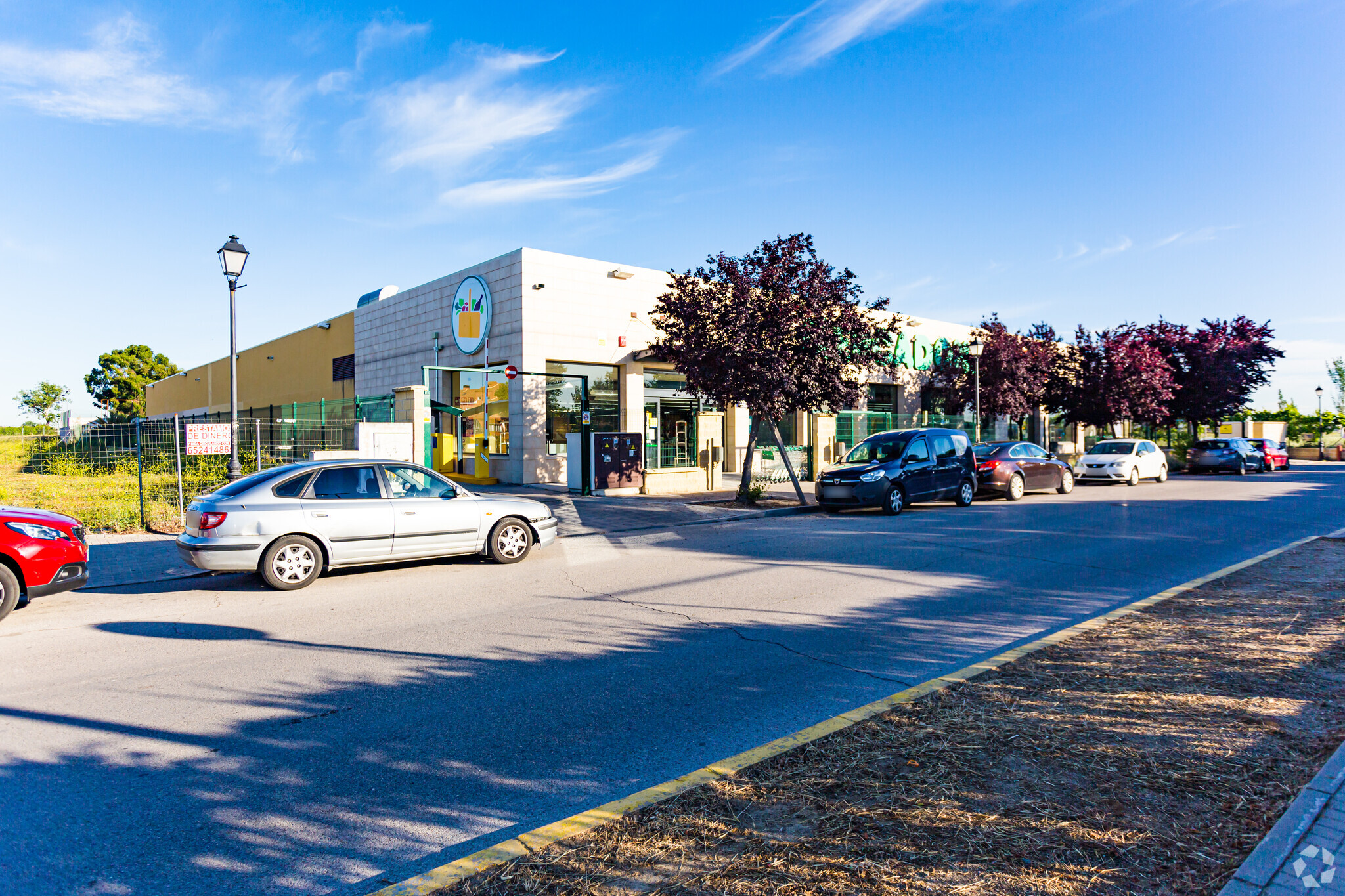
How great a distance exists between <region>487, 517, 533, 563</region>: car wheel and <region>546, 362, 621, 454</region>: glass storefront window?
458 inches

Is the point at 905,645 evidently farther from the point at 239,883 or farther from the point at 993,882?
the point at 239,883

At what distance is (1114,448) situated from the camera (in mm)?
25547

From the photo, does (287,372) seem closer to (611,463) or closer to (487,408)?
(487,408)

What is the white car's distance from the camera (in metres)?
24.6

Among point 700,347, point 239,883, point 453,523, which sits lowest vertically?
point 239,883

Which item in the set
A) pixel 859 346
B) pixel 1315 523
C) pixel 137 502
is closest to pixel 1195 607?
pixel 1315 523

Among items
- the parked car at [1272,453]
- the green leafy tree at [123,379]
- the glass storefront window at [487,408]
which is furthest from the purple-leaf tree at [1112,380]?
the green leafy tree at [123,379]

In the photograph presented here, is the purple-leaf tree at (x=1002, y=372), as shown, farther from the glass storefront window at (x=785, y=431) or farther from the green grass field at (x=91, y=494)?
the green grass field at (x=91, y=494)

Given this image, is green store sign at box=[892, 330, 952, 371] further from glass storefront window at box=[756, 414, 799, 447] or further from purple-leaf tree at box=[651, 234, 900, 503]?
purple-leaf tree at box=[651, 234, 900, 503]

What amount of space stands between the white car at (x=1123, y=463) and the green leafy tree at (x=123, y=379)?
274 feet

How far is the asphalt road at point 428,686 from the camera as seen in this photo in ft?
10.9

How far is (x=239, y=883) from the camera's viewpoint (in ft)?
9.73

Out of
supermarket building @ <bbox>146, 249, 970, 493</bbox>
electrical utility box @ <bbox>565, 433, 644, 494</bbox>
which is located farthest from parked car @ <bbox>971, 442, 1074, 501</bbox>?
electrical utility box @ <bbox>565, 433, 644, 494</bbox>

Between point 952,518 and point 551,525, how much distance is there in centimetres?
832
